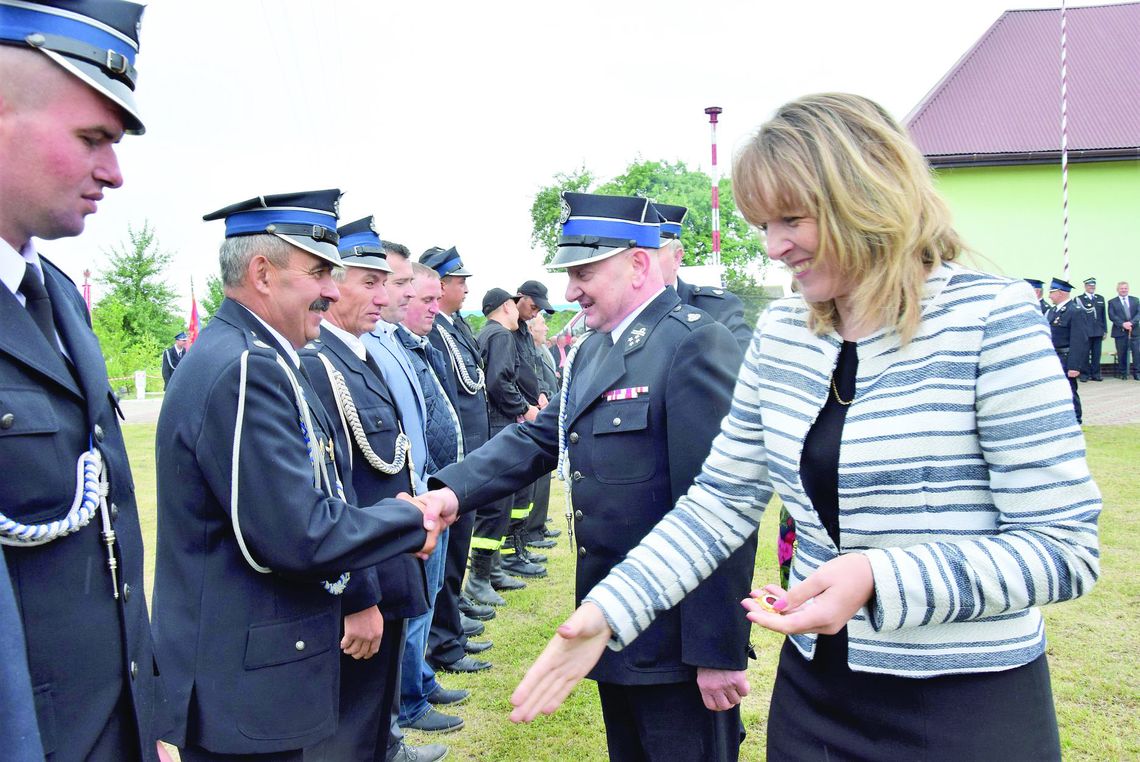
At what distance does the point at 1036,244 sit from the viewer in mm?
23391

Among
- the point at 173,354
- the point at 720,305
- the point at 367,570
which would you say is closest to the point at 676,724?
the point at 367,570

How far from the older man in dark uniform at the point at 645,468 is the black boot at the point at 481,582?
3.72 meters

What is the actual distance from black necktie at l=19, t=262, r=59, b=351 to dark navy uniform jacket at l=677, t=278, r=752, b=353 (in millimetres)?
4228

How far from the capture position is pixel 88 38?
65.4 inches

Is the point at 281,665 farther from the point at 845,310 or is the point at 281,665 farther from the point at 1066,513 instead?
the point at 1066,513

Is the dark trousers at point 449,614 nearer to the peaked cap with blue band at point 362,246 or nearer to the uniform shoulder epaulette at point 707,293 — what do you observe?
the peaked cap with blue band at point 362,246

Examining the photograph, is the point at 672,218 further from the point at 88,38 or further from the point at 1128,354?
the point at 1128,354

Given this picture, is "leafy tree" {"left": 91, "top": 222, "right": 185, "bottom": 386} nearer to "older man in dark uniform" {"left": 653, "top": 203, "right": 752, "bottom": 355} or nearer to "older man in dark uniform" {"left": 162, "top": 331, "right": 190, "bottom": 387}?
"older man in dark uniform" {"left": 162, "top": 331, "right": 190, "bottom": 387}

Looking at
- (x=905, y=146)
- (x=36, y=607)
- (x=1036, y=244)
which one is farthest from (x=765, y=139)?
(x=1036, y=244)

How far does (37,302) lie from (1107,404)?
19.4 metres

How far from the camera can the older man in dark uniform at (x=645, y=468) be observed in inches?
104

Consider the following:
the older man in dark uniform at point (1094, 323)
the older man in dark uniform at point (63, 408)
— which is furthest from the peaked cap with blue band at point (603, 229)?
the older man in dark uniform at point (1094, 323)

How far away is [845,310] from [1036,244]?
24.8m

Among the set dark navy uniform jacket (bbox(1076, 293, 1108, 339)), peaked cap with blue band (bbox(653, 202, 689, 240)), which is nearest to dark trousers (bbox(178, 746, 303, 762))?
peaked cap with blue band (bbox(653, 202, 689, 240))
